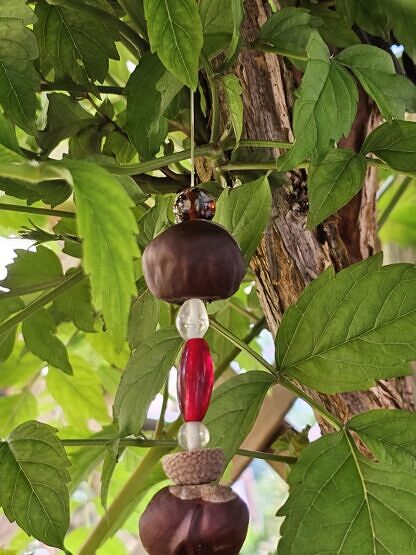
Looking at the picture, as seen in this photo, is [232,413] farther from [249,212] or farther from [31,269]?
[31,269]

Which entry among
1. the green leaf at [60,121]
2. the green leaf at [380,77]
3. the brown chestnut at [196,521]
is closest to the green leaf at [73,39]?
the green leaf at [60,121]

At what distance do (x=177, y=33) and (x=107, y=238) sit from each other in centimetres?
10

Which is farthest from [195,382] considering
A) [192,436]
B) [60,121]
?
[60,121]

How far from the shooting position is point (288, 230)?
420 mm

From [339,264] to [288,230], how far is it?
0.12 ft

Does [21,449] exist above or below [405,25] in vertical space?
below

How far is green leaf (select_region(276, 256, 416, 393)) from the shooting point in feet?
1.11

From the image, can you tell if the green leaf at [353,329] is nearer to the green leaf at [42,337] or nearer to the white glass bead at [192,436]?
the white glass bead at [192,436]

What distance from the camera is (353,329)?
35cm

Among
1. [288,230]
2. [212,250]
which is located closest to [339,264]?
[288,230]

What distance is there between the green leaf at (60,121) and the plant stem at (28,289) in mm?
78

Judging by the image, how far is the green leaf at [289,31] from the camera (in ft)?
1.26

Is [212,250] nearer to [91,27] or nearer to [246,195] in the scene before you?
[246,195]

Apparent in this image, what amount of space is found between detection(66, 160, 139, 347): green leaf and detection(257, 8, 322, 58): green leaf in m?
0.19
